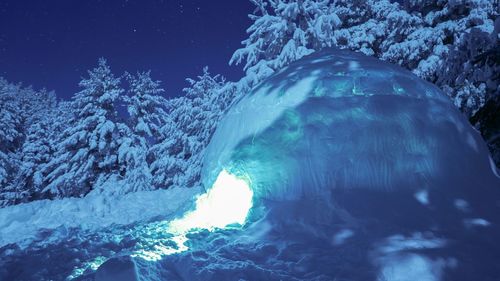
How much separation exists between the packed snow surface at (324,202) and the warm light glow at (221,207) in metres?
0.02

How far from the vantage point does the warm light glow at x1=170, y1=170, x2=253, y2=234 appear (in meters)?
4.53

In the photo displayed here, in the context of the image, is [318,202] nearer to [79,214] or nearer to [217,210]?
[217,210]

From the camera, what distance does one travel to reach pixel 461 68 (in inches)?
305

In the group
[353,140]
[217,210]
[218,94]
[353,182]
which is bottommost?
[353,182]

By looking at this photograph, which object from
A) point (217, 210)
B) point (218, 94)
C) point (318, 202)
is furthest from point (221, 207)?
point (218, 94)

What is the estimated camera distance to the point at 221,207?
481 cm

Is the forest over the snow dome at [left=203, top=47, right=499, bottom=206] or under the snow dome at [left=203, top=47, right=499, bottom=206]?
over

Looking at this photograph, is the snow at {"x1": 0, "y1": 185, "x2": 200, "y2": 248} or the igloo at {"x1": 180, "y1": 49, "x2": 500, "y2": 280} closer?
the igloo at {"x1": 180, "y1": 49, "x2": 500, "y2": 280}

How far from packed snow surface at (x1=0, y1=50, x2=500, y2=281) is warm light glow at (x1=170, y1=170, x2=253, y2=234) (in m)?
0.02

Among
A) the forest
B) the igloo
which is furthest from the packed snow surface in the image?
the forest

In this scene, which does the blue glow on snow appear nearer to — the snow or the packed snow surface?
the packed snow surface

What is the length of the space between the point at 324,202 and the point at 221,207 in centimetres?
139

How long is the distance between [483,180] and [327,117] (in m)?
2.10

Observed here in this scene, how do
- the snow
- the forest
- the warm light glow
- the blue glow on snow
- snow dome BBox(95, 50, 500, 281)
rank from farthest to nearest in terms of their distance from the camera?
the forest, the snow, the warm light glow, the blue glow on snow, snow dome BBox(95, 50, 500, 281)
